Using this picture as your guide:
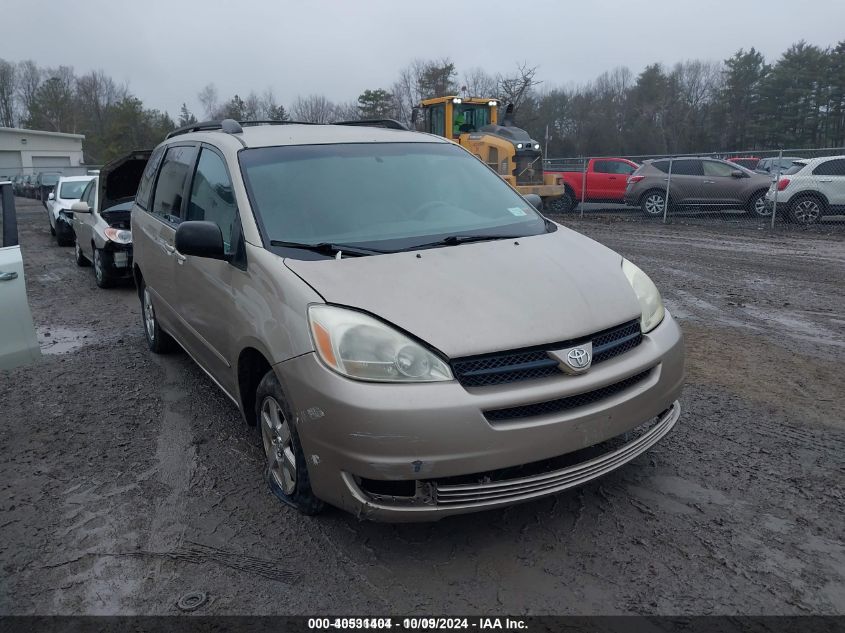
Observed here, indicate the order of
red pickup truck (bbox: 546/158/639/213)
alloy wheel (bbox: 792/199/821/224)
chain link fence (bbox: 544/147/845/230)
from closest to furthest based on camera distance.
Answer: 1. chain link fence (bbox: 544/147/845/230)
2. alloy wheel (bbox: 792/199/821/224)
3. red pickup truck (bbox: 546/158/639/213)

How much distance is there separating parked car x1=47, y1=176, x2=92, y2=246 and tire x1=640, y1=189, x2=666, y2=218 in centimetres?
1390

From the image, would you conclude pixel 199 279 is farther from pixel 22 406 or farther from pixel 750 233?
pixel 750 233

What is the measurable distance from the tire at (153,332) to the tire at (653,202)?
47.6 feet

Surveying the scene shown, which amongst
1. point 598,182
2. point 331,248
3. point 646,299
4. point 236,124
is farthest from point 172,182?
point 598,182

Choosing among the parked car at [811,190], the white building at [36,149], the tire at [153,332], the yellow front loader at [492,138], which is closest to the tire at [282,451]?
the tire at [153,332]

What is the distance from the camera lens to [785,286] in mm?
8695

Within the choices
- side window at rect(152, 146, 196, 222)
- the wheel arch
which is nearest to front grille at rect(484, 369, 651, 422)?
the wheel arch

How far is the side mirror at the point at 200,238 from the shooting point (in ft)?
12.1

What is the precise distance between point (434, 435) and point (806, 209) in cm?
1543

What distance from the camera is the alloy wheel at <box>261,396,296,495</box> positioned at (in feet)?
10.8

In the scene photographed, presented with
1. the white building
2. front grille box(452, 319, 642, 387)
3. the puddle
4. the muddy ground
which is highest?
the white building

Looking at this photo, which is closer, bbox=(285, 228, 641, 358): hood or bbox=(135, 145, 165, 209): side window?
bbox=(285, 228, 641, 358): hood

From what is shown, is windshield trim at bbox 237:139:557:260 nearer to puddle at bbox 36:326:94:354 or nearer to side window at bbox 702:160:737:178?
puddle at bbox 36:326:94:354

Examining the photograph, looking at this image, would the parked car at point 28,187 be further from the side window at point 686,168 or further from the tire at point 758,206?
the tire at point 758,206
